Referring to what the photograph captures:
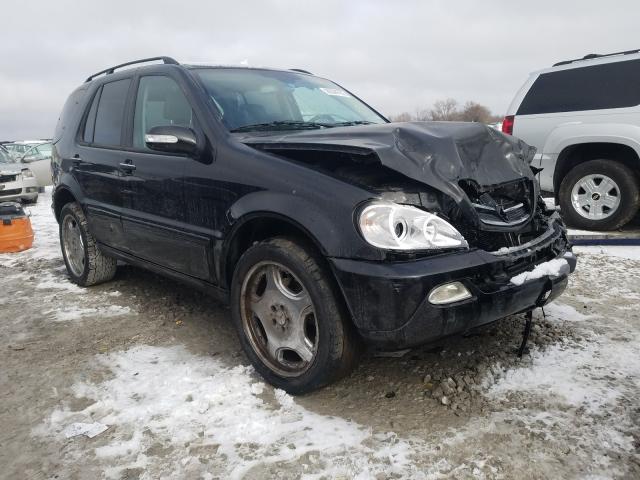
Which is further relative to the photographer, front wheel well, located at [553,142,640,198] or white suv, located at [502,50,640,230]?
front wheel well, located at [553,142,640,198]

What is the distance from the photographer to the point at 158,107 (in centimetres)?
360

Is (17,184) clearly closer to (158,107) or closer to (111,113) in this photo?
(111,113)

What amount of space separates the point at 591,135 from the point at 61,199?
5855mm

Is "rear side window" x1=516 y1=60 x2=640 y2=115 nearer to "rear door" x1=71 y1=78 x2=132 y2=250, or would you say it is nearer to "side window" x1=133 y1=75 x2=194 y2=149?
"side window" x1=133 y1=75 x2=194 y2=149

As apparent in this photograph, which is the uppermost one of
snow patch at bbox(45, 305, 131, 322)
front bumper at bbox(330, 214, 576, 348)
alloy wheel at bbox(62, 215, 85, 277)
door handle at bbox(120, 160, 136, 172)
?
door handle at bbox(120, 160, 136, 172)

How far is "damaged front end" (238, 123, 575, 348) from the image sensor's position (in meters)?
2.20

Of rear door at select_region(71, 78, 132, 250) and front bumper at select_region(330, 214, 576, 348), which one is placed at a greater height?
rear door at select_region(71, 78, 132, 250)

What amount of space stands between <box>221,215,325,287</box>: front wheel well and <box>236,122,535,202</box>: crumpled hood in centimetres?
39

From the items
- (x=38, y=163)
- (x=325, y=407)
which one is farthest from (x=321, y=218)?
(x=38, y=163)

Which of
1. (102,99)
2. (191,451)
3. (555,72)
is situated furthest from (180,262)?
(555,72)

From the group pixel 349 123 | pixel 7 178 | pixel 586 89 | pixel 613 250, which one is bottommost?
pixel 613 250

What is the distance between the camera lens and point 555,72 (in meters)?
6.70

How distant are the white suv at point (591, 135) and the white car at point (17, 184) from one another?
10.9m

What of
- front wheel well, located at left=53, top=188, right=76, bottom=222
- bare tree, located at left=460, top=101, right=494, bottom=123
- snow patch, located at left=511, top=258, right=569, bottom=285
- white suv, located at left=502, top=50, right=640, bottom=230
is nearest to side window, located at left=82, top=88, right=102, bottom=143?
front wheel well, located at left=53, top=188, right=76, bottom=222
